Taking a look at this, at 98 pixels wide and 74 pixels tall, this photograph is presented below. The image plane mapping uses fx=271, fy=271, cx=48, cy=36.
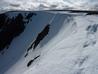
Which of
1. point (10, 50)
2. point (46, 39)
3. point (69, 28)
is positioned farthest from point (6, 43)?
point (69, 28)

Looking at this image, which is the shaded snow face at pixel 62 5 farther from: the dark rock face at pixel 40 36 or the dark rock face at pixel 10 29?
the dark rock face at pixel 40 36

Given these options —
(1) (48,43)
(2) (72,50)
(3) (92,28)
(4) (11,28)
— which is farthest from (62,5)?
(2) (72,50)

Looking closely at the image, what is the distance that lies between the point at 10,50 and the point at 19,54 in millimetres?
1951

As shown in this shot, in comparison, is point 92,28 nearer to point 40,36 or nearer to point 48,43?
point 48,43

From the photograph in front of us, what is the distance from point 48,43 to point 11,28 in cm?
725

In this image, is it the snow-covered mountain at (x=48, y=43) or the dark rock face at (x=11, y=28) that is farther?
the dark rock face at (x=11, y=28)

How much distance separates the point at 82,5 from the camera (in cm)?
3011

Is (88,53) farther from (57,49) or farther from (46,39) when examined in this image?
(46,39)

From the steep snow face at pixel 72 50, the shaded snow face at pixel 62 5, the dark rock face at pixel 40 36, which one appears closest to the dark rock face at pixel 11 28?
the dark rock face at pixel 40 36

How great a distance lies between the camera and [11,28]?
890 inches

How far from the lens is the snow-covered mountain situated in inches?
472

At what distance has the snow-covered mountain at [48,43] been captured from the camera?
11992mm

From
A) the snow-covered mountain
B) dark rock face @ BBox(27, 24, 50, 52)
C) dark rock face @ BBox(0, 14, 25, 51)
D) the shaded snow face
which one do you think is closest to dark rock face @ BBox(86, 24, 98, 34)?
the snow-covered mountain

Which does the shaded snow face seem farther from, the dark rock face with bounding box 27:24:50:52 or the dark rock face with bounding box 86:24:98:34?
the dark rock face with bounding box 86:24:98:34
